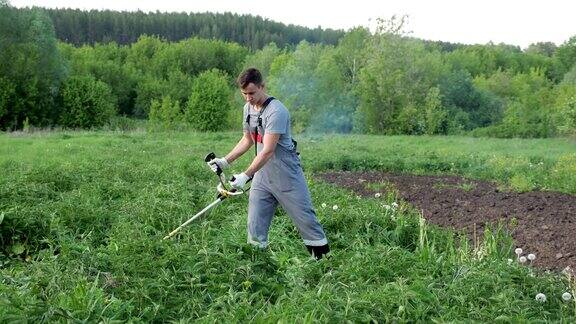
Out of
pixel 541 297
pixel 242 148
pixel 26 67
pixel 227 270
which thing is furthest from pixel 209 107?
pixel 541 297

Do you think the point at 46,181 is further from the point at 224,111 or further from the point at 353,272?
the point at 224,111

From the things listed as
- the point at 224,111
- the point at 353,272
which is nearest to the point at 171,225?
the point at 353,272

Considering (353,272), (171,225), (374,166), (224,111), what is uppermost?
(353,272)

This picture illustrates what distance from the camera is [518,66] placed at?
73750mm

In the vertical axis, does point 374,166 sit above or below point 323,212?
below

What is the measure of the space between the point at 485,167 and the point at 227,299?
10.5 meters

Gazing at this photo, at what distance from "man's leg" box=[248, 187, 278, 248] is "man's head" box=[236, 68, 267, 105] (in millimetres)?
773

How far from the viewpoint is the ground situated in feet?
19.6

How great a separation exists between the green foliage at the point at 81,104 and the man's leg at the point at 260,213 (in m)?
33.6

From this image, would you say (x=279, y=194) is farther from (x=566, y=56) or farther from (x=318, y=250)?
(x=566, y=56)

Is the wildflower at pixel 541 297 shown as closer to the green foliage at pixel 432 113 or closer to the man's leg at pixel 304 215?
the man's leg at pixel 304 215

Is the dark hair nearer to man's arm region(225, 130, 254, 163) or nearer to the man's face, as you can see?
the man's face

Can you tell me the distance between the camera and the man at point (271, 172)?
4.79 metres

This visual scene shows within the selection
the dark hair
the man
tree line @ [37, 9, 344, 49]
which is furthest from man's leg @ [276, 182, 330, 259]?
tree line @ [37, 9, 344, 49]
